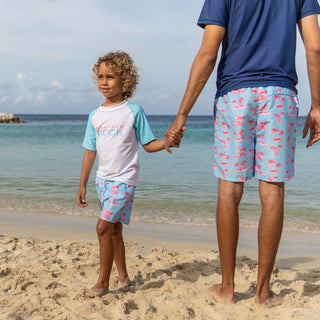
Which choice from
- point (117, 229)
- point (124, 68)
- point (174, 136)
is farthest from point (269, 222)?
point (124, 68)

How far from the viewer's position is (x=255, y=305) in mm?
2668

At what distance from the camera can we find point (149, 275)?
3.38 meters

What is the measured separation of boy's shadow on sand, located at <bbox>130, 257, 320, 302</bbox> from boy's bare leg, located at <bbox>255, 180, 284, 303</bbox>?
0.35m

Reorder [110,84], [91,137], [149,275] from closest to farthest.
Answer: [110,84]
[91,137]
[149,275]

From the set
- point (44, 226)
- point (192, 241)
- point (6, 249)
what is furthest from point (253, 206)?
point (6, 249)

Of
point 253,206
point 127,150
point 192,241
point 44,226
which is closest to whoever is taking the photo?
point 127,150

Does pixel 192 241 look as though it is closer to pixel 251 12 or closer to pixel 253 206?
pixel 253 206

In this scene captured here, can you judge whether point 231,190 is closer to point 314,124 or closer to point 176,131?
point 176,131

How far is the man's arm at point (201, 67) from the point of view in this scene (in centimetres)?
252

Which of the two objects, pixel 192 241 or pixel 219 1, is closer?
pixel 219 1

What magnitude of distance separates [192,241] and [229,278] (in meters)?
2.23

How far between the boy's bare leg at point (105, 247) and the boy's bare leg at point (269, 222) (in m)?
0.93

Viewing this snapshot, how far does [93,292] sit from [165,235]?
7.81 feet

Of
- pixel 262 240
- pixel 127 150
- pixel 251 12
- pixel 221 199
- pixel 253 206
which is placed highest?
pixel 251 12
